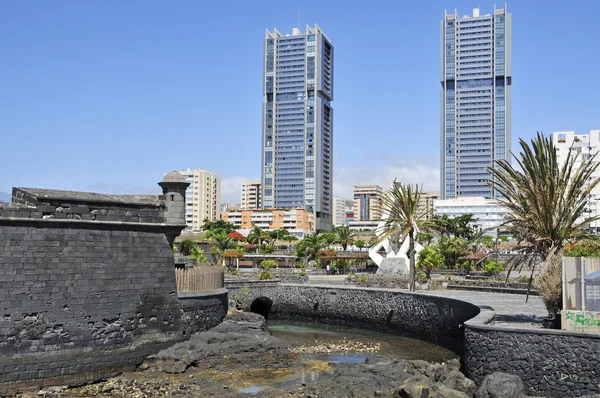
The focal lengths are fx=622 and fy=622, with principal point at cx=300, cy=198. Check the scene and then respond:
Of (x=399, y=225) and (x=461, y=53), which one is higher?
(x=461, y=53)

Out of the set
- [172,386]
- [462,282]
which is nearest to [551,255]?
[172,386]

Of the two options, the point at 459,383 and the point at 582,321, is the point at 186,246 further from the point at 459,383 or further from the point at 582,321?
the point at 582,321

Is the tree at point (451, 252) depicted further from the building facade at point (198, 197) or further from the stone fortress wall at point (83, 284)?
the building facade at point (198, 197)

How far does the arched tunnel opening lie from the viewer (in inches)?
1636

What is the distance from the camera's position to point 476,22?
617 feet

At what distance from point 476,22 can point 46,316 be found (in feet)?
619

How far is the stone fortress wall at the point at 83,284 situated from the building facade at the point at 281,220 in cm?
13746

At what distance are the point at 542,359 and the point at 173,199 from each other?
44.9 ft

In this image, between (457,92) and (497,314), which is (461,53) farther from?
(497,314)

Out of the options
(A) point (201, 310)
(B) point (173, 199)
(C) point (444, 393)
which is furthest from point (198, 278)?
(C) point (444, 393)

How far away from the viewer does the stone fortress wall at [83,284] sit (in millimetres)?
18547

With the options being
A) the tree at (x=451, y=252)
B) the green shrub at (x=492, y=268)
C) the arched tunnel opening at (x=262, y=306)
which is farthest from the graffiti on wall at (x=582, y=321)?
the tree at (x=451, y=252)

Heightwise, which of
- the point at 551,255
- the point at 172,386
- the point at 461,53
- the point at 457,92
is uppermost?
the point at 461,53

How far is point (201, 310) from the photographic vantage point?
24.2 metres
